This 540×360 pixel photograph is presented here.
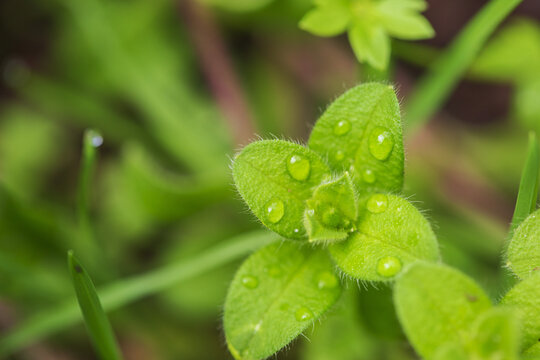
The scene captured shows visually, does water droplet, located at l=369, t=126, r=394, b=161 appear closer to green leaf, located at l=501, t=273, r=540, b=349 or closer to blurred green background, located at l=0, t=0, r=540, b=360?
green leaf, located at l=501, t=273, r=540, b=349

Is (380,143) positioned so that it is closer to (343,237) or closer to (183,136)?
(343,237)

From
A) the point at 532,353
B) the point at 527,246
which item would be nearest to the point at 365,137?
the point at 527,246

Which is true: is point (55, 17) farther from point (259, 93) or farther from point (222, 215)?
point (222, 215)

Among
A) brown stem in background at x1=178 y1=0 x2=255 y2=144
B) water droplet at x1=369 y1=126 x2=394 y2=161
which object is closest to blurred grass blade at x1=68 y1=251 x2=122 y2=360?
water droplet at x1=369 y1=126 x2=394 y2=161

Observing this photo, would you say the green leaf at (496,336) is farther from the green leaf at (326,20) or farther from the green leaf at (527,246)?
the green leaf at (326,20)

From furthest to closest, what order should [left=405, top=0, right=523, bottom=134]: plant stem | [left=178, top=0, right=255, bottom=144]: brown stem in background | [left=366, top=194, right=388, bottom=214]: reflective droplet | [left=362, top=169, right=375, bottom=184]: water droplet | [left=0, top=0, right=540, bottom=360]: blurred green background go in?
[left=178, top=0, right=255, bottom=144]: brown stem in background
[left=0, top=0, right=540, bottom=360]: blurred green background
[left=405, top=0, right=523, bottom=134]: plant stem
[left=362, top=169, right=375, bottom=184]: water droplet
[left=366, top=194, right=388, bottom=214]: reflective droplet

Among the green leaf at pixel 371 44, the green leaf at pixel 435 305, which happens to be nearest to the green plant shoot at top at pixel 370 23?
the green leaf at pixel 371 44

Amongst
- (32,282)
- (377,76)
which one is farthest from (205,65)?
(32,282)
